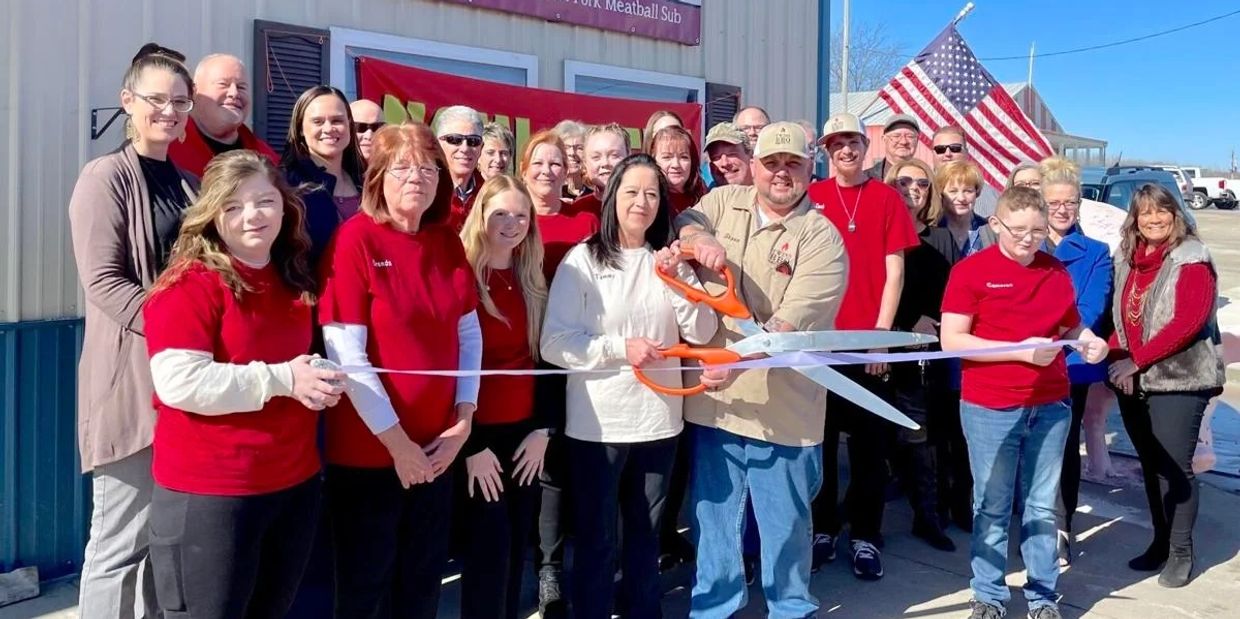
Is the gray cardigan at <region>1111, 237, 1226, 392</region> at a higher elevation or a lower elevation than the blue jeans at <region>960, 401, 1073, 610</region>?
higher

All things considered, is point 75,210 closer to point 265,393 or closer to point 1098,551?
point 265,393

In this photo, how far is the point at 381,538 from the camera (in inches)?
111

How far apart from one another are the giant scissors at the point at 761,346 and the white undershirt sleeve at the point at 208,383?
49.3 inches

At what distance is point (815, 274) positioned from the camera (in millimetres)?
3402

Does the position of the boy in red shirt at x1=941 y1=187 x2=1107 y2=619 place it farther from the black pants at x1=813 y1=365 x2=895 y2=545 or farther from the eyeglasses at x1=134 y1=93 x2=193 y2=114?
the eyeglasses at x1=134 y1=93 x2=193 y2=114

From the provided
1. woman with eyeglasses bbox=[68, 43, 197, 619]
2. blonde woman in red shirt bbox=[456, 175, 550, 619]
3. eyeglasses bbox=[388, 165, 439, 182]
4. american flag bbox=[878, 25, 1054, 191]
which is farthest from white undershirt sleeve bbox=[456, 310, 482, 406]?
american flag bbox=[878, 25, 1054, 191]

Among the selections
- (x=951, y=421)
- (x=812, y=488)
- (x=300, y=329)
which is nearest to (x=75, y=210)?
(x=300, y=329)

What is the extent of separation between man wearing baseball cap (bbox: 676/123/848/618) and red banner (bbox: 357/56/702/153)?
83.5 inches

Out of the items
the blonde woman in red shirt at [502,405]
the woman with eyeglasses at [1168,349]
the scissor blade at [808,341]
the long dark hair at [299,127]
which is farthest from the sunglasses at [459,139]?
the woman with eyeglasses at [1168,349]

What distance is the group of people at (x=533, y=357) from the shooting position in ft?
8.15

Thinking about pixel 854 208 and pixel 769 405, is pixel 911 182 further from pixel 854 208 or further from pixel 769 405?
pixel 769 405

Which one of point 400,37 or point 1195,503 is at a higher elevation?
point 400,37

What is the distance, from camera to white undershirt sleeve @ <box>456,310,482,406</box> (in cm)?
296

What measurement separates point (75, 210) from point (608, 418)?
1765 mm
